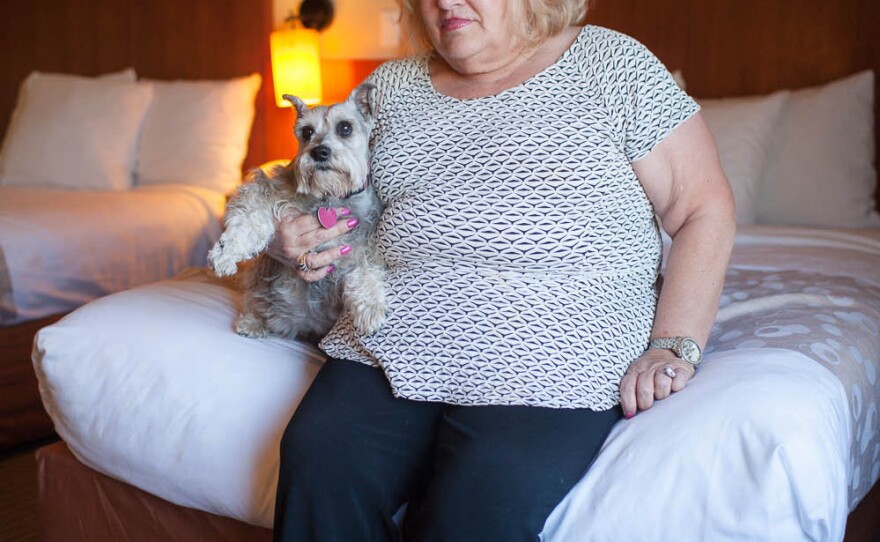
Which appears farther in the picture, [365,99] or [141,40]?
[141,40]

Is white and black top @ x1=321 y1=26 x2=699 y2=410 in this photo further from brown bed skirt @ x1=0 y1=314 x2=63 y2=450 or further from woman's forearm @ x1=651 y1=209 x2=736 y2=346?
brown bed skirt @ x1=0 y1=314 x2=63 y2=450

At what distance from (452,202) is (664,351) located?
43cm

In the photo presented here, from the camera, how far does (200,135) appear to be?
4.03 m

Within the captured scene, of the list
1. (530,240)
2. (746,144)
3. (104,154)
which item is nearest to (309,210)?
(530,240)

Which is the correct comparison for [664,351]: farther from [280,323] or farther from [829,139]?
[829,139]

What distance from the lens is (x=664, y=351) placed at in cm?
141

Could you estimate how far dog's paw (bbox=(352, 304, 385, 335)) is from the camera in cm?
142

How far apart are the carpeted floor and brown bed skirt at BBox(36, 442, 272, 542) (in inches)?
17.0

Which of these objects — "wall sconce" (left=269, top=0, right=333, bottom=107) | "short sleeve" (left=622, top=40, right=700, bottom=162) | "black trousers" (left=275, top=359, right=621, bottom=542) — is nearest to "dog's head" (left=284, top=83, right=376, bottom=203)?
"black trousers" (left=275, top=359, right=621, bottom=542)

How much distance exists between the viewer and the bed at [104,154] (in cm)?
289

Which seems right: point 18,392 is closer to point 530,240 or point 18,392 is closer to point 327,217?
point 327,217

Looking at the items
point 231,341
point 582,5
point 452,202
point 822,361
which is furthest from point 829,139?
point 231,341

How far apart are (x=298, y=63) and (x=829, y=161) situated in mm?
2199

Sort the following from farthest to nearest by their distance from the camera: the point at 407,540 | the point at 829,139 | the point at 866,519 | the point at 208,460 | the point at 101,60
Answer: the point at 101,60, the point at 829,139, the point at 866,519, the point at 208,460, the point at 407,540
